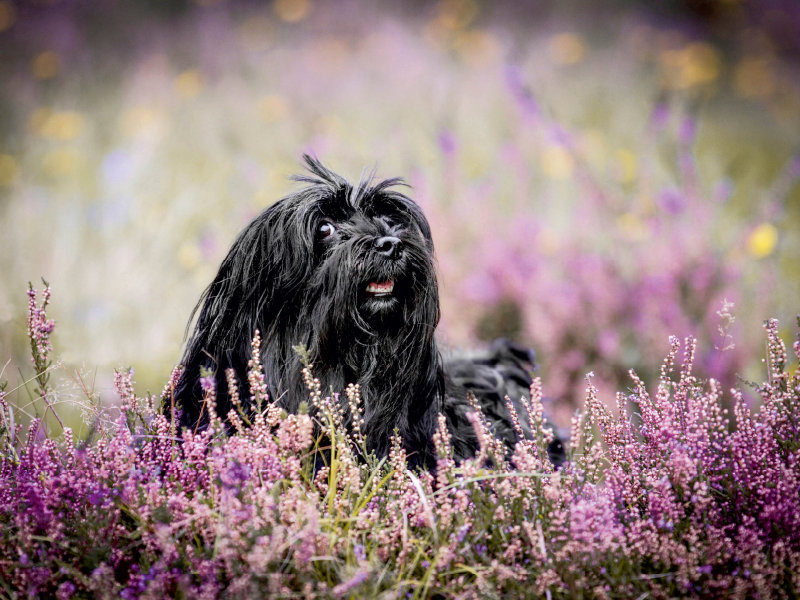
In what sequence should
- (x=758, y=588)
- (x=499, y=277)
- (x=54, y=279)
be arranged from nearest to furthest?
(x=758, y=588) < (x=499, y=277) < (x=54, y=279)

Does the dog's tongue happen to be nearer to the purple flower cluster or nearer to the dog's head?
the dog's head

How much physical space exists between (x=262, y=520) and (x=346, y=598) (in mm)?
288

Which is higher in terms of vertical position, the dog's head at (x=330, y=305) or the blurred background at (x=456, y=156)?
the blurred background at (x=456, y=156)

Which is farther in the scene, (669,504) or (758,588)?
(669,504)

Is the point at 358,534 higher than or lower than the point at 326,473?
lower

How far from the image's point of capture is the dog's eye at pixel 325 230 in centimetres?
244

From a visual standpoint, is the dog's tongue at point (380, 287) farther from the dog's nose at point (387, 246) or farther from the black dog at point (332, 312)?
the dog's nose at point (387, 246)

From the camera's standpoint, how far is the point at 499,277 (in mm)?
4398

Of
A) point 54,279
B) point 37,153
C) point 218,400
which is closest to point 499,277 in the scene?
point 218,400

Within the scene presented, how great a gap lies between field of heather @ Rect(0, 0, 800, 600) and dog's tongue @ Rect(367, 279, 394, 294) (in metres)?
0.43

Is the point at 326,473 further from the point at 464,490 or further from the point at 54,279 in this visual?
the point at 54,279

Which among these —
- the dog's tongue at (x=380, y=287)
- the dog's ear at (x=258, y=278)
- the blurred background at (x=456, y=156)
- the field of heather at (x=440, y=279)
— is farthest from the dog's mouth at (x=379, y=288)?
the blurred background at (x=456, y=156)

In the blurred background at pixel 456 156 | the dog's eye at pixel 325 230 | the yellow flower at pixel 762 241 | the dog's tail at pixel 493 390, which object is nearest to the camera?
the dog's eye at pixel 325 230

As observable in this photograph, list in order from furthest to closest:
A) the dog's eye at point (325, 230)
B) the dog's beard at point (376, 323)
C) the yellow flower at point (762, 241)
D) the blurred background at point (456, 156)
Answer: the blurred background at point (456, 156) < the yellow flower at point (762, 241) < the dog's eye at point (325, 230) < the dog's beard at point (376, 323)
